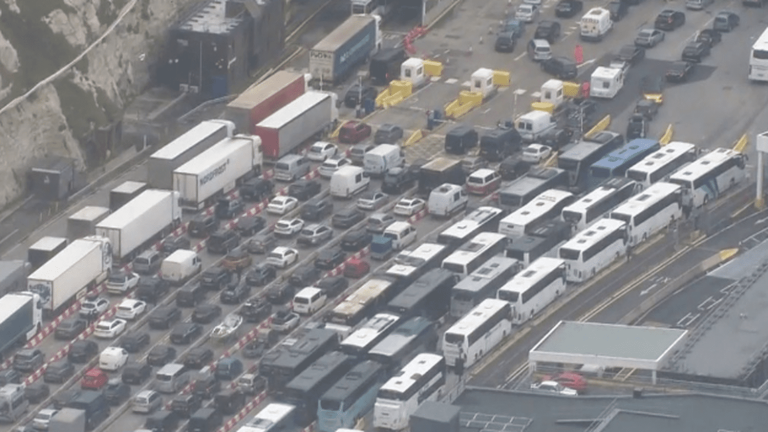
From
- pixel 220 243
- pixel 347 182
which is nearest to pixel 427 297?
pixel 220 243

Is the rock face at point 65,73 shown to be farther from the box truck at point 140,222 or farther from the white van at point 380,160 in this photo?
the white van at point 380,160

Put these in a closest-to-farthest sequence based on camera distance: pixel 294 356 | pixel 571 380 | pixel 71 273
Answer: pixel 571 380 → pixel 294 356 → pixel 71 273

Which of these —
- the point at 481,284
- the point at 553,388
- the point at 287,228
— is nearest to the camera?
the point at 553,388

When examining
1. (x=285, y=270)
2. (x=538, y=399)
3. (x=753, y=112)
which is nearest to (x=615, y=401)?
(x=538, y=399)

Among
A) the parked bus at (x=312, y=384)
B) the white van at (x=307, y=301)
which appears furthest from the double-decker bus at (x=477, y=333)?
the white van at (x=307, y=301)

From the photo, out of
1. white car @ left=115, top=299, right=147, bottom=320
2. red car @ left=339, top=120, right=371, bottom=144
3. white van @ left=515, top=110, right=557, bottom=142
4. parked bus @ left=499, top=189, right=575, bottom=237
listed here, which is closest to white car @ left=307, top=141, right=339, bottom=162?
red car @ left=339, top=120, right=371, bottom=144

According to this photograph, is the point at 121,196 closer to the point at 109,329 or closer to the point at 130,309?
the point at 130,309

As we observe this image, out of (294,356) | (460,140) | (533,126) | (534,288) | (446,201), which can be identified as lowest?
A: (460,140)
